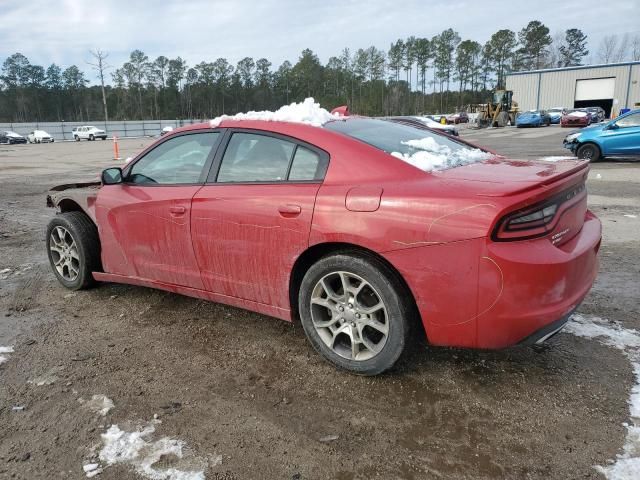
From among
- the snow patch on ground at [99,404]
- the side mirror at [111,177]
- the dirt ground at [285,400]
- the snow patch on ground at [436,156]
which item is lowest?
the snow patch on ground at [99,404]

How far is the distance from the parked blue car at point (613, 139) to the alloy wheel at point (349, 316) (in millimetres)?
12504

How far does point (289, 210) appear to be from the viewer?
9.82ft

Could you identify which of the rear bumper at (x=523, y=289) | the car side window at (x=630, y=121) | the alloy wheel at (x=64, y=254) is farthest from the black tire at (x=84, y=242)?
the car side window at (x=630, y=121)

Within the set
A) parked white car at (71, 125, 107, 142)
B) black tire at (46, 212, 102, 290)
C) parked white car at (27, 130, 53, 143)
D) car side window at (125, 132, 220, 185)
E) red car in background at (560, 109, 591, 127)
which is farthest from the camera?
parked white car at (71, 125, 107, 142)

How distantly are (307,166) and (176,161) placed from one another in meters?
1.26

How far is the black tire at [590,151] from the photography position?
13.8 metres

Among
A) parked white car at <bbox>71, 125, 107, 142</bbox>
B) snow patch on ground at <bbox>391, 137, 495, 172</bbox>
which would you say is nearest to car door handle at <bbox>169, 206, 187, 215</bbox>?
snow patch on ground at <bbox>391, 137, 495, 172</bbox>

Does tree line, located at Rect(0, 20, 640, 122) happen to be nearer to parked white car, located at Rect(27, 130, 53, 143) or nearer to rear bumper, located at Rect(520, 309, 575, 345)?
parked white car, located at Rect(27, 130, 53, 143)

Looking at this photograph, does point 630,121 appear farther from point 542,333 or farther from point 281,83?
point 281,83

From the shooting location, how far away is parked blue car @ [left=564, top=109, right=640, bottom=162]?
1324cm

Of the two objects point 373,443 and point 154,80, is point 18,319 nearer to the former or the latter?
point 373,443

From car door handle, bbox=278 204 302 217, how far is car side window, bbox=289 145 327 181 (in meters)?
0.20

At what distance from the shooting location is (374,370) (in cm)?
289

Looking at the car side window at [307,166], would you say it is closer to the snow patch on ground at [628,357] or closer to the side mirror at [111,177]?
the side mirror at [111,177]
